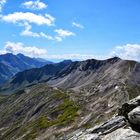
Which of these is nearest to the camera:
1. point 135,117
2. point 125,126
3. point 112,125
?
point 135,117

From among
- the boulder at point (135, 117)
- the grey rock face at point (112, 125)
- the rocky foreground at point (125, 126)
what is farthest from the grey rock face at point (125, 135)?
the grey rock face at point (112, 125)

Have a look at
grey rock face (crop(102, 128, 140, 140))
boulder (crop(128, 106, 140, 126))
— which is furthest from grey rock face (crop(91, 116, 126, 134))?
boulder (crop(128, 106, 140, 126))

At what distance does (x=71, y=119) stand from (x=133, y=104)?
159 metres

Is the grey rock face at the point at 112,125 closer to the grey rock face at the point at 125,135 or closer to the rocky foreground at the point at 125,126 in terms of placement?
the rocky foreground at the point at 125,126

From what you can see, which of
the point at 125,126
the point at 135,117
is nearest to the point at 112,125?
the point at 125,126

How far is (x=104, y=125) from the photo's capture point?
156ft

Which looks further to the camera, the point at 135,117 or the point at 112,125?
the point at 112,125

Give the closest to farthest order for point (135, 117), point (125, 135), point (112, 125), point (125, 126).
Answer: point (135, 117)
point (125, 135)
point (125, 126)
point (112, 125)

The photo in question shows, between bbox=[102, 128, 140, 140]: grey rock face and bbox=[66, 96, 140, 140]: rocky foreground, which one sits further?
bbox=[66, 96, 140, 140]: rocky foreground

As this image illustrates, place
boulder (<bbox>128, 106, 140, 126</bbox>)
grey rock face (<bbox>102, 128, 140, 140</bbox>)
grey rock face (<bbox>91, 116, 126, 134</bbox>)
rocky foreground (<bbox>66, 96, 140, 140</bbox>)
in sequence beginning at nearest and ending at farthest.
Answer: grey rock face (<bbox>102, 128, 140, 140</bbox>)
boulder (<bbox>128, 106, 140, 126</bbox>)
rocky foreground (<bbox>66, 96, 140, 140</bbox>)
grey rock face (<bbox>91, 116, 126, 134</bbox>)

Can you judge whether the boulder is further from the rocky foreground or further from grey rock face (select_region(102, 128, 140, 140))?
grey rock face (select_region(102, 128, 140, 140))

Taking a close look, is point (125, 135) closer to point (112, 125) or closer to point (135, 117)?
point (135, 117)

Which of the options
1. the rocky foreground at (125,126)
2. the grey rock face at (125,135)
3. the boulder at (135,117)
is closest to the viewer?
the grey rock face at (125,135)

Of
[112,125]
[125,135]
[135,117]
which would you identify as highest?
[135,117]
